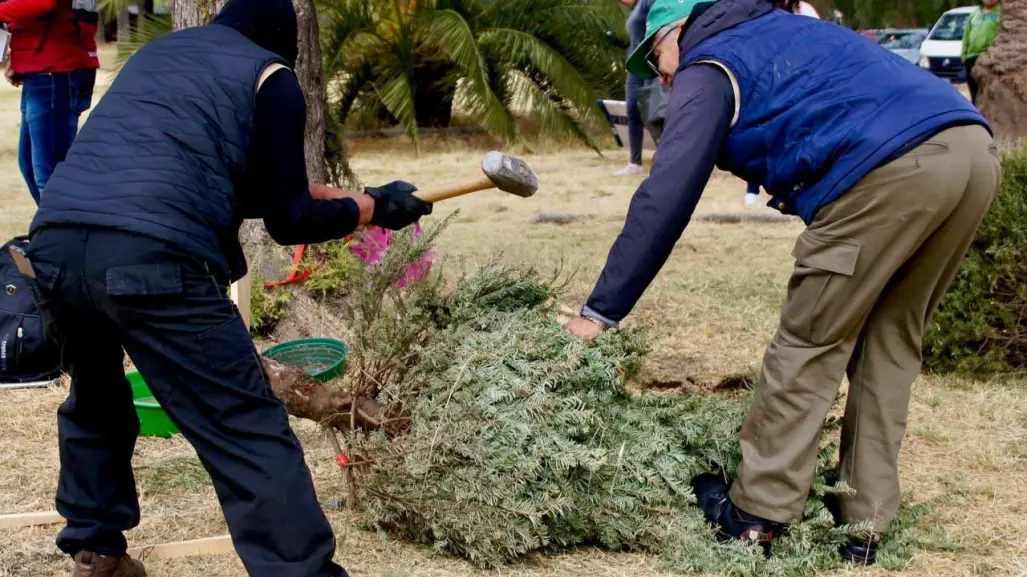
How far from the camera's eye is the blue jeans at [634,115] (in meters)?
9.89

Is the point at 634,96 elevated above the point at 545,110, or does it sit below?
above

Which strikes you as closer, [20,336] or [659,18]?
[659,18]

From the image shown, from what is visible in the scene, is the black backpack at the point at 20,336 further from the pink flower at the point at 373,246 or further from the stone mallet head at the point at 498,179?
the stone mallet head at the point at 498,179

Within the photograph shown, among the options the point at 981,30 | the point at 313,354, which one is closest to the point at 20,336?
the point at 313,354

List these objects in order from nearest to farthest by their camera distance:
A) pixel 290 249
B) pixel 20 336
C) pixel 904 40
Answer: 1. pixel 20 336
2. pixel 290 249
3. pixel 904 40

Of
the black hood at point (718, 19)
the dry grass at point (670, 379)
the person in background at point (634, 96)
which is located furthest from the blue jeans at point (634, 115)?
the black hood at point (718, 19)

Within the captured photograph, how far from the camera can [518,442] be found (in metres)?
2.95

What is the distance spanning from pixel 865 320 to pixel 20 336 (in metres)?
3.58

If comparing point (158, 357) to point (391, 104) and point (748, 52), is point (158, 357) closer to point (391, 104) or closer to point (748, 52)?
point (748, 52)

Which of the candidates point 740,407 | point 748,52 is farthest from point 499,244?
point 748,52

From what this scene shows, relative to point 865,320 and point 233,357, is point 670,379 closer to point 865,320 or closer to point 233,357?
point 865,320

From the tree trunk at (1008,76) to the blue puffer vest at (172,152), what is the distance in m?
6.04

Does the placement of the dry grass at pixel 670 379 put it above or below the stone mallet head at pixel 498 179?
below

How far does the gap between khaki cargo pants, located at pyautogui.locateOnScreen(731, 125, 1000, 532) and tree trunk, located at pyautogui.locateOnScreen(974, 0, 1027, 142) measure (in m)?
4.59
